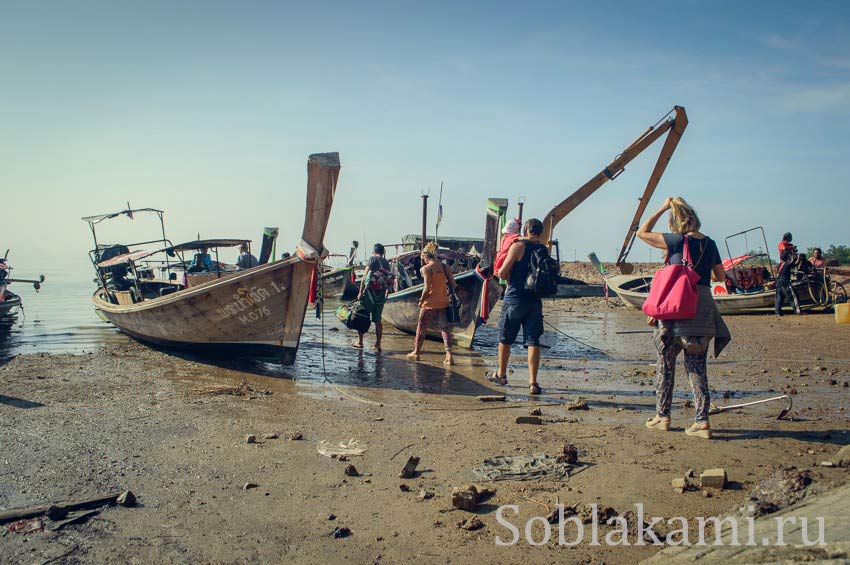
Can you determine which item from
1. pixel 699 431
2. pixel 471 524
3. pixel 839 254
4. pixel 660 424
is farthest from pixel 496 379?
pixel 839 254

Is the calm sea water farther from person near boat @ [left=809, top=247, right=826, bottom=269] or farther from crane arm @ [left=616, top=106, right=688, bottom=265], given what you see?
person near boat @ [left=809, top=247, right=826, bottom=269]

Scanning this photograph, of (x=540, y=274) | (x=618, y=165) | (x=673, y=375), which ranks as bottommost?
(x=673, y=375)

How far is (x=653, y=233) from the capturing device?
463 centimetres

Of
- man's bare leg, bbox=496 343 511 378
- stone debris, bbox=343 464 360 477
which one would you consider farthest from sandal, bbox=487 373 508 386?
stone debris, bbox=343 464 360 477

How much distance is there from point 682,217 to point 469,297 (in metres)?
6.48

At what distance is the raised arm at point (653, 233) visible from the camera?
4.60 metres

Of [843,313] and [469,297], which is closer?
[469,297]

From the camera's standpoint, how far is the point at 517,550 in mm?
2871

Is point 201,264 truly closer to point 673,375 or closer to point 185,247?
point 185,247

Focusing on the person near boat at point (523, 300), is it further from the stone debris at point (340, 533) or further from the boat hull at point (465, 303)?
the stone debris at point (340, 533)

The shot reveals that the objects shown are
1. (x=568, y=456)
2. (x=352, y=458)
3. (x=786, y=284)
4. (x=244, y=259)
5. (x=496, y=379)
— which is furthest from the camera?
(x=786, y=284)

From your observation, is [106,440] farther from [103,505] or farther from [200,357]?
[200,357]

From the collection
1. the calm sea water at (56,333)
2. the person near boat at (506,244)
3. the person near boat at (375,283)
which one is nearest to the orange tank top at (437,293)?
the person near boat at (375,283)

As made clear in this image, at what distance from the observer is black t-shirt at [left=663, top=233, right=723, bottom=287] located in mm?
4508
